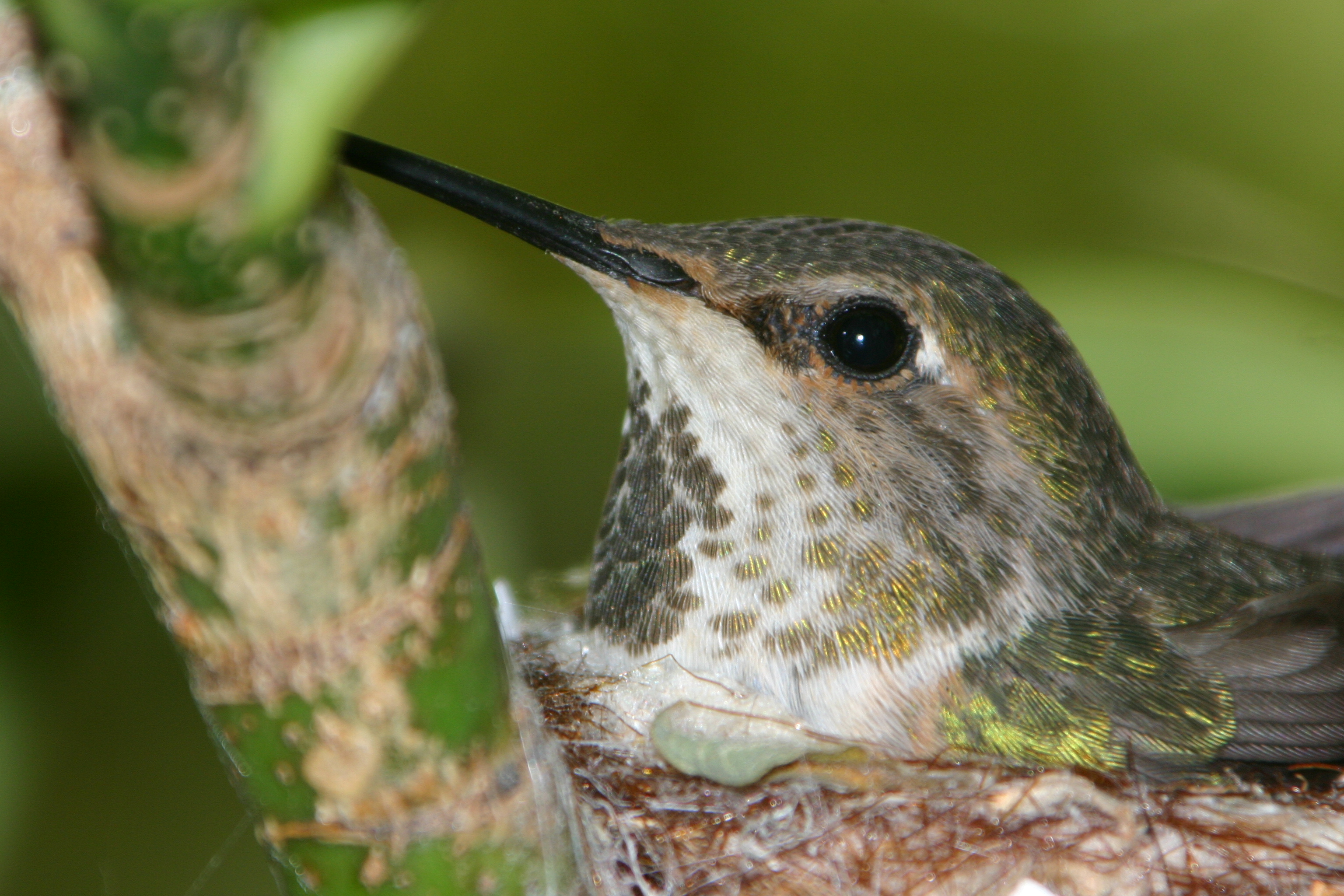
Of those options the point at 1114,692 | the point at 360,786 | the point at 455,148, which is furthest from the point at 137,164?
the point at 455,148

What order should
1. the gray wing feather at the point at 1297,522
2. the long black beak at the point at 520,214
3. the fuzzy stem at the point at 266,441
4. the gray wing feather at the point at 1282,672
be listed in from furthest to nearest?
the gray wing feather at the point at 1297,522 → the gray wing feather at the point at 1282,672 → the long black beak at the point at 520,214 → the fuzzy stem at the point at 266,441

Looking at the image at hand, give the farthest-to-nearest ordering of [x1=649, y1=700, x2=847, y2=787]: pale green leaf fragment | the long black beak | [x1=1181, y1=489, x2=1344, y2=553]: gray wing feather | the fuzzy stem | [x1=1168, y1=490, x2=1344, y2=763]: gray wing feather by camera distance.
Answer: [x1=1181, y1=489, x2=1344, y2=553]: gray wing feather, [x1=1168, y1=490, x2=1344, y2=763]: gray wing feather, [x1=649, y1=700, x2=847, y2=787]: pale green leaf fragment, the long black beak, the fuzzy stem

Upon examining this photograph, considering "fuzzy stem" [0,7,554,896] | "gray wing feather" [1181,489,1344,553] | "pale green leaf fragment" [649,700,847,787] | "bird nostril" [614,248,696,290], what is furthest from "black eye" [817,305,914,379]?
"gray wing feather" [1181,489,1344,553]

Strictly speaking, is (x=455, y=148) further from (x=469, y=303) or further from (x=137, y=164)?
(x=137, y=164)

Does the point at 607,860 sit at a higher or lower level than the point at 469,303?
lower

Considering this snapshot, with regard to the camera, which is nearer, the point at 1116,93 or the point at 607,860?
the point at 607,860

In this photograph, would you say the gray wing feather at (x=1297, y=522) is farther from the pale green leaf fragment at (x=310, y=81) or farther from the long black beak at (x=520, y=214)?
the pale green leaf fragment at (x=310, y=81)

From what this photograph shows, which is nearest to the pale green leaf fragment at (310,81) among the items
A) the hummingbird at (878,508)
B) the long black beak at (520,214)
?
the long black beak at (520,214)

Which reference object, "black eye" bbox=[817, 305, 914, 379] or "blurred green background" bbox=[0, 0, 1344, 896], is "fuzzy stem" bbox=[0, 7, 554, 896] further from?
"blurred green background" bbox=[0, 0, 1344, 896]
